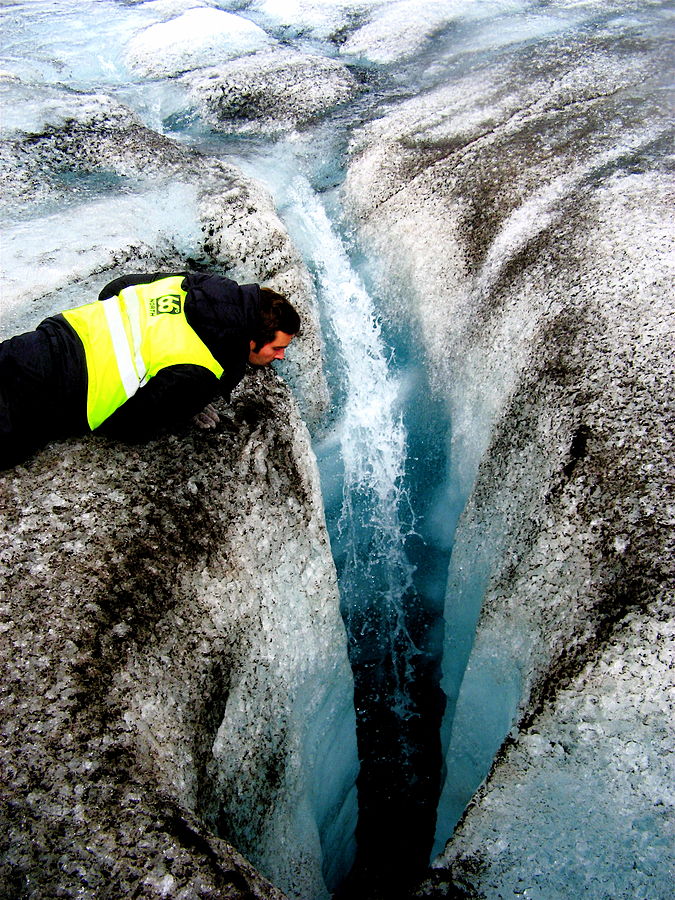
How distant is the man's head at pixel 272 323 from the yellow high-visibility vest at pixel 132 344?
1.20 ft

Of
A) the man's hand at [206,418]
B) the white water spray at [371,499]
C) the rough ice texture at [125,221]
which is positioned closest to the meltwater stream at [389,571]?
the white water spray at [371,499]

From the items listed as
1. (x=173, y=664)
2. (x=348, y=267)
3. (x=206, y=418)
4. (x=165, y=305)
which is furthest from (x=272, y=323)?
(x=348, y=267)

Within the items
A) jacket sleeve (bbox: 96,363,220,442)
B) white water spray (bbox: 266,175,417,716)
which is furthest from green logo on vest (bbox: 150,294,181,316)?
white water spray (bbox: 266,175,417,716)

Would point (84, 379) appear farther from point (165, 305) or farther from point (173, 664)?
point (173, 664)

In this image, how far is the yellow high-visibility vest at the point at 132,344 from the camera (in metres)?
3.68

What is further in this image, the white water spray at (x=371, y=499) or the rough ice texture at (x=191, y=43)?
the rough ice texture at (x=191, y=43)

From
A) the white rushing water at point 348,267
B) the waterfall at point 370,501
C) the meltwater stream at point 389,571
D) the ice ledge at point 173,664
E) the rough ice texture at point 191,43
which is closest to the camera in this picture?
the ice ledge at point 173,664

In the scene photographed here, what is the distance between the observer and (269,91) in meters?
10.4

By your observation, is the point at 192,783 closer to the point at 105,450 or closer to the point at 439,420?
the point at 105,450

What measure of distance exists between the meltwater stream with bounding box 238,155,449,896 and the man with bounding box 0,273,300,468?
2845mm

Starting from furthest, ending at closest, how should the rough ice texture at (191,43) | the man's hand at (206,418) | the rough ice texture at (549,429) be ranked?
the rough ice texture at (191,43) → the man's hand at (206,418) → the rough ice texture at (549,429)

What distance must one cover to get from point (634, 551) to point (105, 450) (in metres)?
3.27

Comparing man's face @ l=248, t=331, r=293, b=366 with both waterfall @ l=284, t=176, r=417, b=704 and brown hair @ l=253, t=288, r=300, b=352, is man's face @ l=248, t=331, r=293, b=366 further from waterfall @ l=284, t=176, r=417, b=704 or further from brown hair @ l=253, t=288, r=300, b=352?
waterfall @ l=284, t=176, r=417, b=704

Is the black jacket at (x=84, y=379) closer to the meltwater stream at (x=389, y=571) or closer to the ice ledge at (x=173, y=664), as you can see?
the ice ledge at (x=173, y=664)
